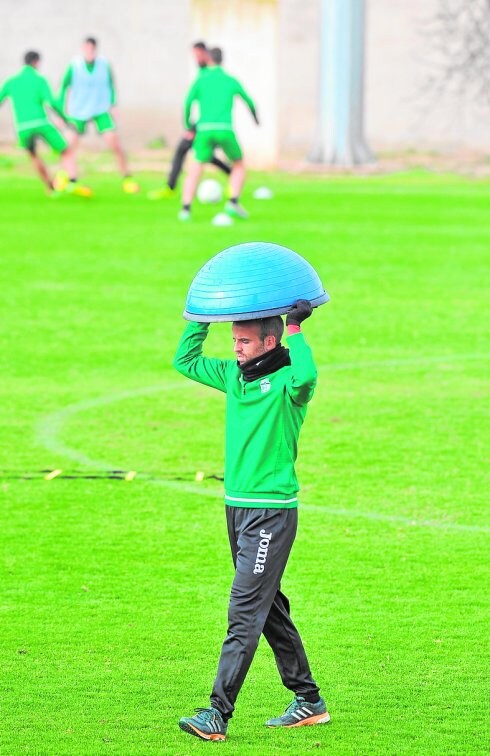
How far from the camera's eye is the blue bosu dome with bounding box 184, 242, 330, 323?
462 centimetres

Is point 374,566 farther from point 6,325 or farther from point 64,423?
point 6,325

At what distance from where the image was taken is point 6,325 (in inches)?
512

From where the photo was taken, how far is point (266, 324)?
477 cm

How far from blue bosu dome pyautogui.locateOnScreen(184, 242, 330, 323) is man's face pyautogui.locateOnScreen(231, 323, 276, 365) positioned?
0.12 m

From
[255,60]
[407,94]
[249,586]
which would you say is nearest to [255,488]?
[249,586]

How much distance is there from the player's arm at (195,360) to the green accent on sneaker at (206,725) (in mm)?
1060

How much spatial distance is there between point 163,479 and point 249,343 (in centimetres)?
365

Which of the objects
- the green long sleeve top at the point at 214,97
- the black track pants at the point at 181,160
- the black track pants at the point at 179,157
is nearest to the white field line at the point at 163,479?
the green long sleeve top at the point at 214,97

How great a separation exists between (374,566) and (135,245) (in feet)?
37.4

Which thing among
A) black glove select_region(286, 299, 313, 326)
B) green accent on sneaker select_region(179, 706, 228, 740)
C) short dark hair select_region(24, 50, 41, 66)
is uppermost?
black glove select_region(286, 299, 313, 326)

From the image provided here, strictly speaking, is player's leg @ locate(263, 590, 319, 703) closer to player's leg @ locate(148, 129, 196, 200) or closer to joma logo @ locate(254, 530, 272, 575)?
joma logo @ locate(254, 530, 272, 575)

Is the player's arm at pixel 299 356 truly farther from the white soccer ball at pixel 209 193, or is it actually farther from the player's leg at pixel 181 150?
the white soccer ball at pixel 209 193

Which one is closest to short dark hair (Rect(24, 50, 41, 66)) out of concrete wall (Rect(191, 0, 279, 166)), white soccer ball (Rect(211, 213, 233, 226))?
white soccer ball (Rect(211, 213, 233, 226))

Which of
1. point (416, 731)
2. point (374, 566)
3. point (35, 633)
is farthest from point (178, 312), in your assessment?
point (416, 731)
